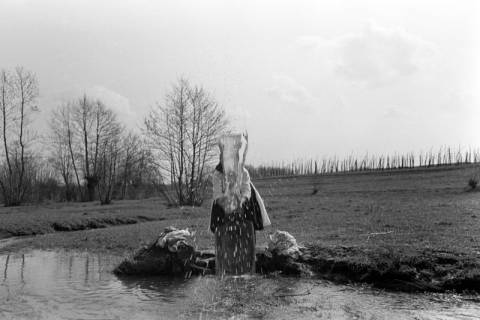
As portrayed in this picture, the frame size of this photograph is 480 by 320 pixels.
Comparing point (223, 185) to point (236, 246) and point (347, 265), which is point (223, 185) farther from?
point (347, 265)

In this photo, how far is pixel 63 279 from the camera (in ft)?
37.9

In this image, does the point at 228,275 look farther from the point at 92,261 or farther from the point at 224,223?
the point at 92,261

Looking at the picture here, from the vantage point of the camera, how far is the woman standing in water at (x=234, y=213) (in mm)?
10461

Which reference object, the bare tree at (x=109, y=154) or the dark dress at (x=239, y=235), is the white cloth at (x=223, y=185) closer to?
the dark dress at (x=239, y=235)

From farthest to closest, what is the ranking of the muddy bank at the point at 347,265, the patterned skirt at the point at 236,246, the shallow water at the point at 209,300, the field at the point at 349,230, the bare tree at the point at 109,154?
the bare tree at the point at 109,154, the field at the point at 349,230, the patterned skirt at the point at 236,246, the muddy bank at the point at 347,265, the shallow water at the point at 209,300

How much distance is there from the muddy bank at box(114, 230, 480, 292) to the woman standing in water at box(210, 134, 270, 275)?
1.25 metres

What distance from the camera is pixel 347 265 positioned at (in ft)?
36.6

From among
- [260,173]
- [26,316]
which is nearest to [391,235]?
[26,316]

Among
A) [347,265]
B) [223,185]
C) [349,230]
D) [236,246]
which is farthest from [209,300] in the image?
[349,230]

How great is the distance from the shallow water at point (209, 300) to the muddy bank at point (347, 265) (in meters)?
0.47

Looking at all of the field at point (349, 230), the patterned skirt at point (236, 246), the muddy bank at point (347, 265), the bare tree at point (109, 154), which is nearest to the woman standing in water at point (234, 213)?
the patterned skirt at point (236, 246)

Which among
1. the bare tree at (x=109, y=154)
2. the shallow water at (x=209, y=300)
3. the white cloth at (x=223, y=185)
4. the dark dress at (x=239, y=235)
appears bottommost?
the shallow water at (x=209, y=300)

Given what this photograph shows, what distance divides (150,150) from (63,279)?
32.0m

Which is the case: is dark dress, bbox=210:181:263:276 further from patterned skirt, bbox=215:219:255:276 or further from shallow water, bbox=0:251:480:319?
shallow water, bbox=0:251:480:319
